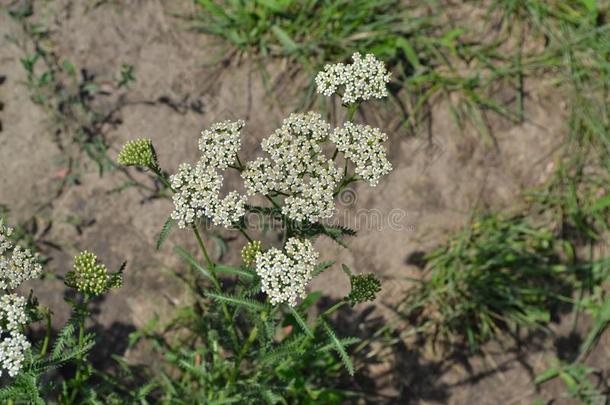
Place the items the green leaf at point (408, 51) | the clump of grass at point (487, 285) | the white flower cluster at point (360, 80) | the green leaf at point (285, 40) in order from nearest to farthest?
the white flower cluster at point (360, 80) → the clump of grass at point (487, 285) → the green leaf at point (285, 40) → the green leaf at point (408, 51)

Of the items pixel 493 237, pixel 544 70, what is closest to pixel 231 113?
pixel 493 237

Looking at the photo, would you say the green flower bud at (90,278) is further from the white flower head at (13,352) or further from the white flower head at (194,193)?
the white flower head at (194,193)

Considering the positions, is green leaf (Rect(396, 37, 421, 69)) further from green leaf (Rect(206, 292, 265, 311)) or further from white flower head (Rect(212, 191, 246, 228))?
green leaf (Rect(206, 292, 265, 311))

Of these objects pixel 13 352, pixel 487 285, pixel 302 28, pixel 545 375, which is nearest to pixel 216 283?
pixel 13 352

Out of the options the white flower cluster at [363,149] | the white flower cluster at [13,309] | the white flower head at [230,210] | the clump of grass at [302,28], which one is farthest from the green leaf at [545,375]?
the white flower cluster at [13,309]

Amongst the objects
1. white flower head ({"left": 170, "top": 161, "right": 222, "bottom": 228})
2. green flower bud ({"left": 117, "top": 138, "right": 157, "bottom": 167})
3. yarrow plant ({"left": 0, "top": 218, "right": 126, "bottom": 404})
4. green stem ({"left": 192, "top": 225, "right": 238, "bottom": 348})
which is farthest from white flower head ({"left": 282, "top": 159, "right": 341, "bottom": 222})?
yarrow plant ({"left": 0, "top": 218, "right": 126, "bottom": 404})

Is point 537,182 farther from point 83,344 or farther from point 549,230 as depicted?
point 83,344
